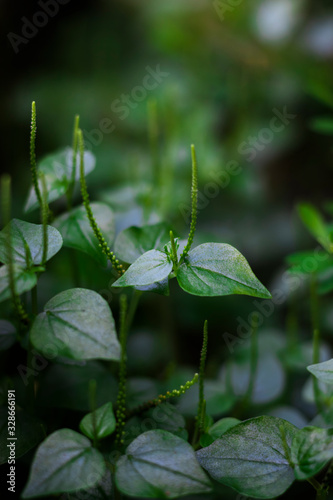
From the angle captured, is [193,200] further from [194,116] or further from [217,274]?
[194,116]

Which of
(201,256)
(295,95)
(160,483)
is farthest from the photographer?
(295,95)

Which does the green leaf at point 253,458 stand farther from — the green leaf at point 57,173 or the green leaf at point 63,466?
the green leaf at point 57,173

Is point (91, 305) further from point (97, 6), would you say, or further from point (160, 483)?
point (97, 6)

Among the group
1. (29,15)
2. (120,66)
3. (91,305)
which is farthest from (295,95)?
(91,305)

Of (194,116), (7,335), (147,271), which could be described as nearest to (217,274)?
(147,271)

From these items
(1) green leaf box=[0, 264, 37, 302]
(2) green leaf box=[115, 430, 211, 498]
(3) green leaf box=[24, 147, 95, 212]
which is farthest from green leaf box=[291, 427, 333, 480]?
(3) green leaf box=[24, 147, 95, 212]

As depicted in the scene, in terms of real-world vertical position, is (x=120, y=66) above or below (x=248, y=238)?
above
